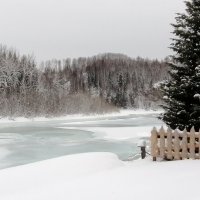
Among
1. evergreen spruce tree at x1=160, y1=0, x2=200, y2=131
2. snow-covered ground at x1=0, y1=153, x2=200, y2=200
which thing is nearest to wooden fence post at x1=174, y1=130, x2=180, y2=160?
snow-covered ground at x1=0, y1=153, x2=200, y2=200

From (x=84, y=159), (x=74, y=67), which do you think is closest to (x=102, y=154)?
(x=84, y=159)

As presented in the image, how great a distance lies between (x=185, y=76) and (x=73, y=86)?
87859 mm

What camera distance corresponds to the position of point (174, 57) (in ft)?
46.0

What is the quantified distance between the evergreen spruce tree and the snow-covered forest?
25146 mm

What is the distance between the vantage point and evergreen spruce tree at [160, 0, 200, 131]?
44.2 ft

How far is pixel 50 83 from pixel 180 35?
235 feet

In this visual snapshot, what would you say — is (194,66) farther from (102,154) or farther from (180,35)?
(102,154)

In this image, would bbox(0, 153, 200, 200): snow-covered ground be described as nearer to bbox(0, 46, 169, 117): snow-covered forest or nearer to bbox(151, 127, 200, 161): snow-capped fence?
bbox(151, 127, 200, 161): snow-capped fence

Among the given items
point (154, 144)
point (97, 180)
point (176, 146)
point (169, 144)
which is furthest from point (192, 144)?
point (97, 180)

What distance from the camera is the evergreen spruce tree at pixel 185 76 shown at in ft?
44.2

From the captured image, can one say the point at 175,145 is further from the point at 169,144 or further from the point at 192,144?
the point at 192,144

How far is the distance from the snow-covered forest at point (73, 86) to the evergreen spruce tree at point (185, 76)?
2515 centimetres

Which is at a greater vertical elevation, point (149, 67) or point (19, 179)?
point (149, 67)

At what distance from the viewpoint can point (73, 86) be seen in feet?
331
